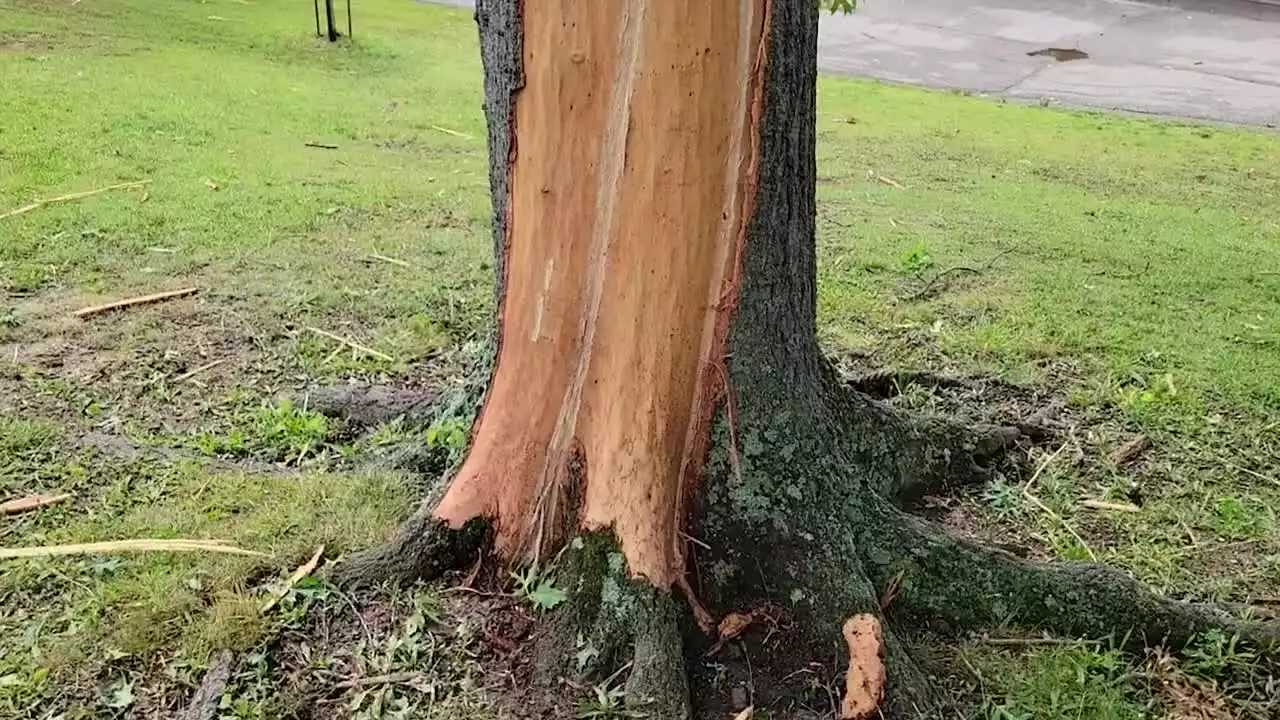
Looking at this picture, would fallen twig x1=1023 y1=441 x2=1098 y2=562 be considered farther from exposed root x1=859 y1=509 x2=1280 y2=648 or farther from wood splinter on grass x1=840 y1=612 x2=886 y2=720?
wood splinter on grass x1=840 y1=612 x2=886 y2=720

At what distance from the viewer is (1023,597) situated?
8.52ft

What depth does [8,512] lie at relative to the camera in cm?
288

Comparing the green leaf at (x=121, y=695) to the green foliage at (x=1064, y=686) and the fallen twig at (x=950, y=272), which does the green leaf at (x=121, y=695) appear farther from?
the fallen twig at (x=950, y=272)

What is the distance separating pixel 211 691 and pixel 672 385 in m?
1.03

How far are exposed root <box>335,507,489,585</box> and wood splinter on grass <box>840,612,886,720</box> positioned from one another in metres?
0.80

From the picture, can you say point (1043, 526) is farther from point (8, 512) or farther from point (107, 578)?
point (8, 512)

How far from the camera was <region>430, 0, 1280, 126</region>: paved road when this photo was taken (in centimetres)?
998

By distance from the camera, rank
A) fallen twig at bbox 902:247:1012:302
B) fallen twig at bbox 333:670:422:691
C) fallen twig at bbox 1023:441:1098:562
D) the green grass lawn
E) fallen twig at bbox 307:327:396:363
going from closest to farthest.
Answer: fallen twig at bbox 333:670:422:691, the green grass lawn, fallen twig at bbox 1023:441:1098:562, fallen twig at bbox 307:327:396:363, fallen twig at bbox 902:247:1012:302

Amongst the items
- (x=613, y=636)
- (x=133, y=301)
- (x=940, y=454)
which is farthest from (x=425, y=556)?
(x=133, y=301)

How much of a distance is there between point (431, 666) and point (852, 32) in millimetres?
10932

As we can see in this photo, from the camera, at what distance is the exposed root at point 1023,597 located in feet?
8.34

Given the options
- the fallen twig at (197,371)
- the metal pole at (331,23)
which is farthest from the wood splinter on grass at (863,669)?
the metal pole at (331,23)

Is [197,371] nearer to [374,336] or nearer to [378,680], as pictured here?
[374,336]

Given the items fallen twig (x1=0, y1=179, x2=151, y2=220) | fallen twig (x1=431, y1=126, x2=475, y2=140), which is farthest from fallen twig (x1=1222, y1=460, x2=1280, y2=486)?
fallen twig (x1=431, y1=126, x2=475, y2=140)
